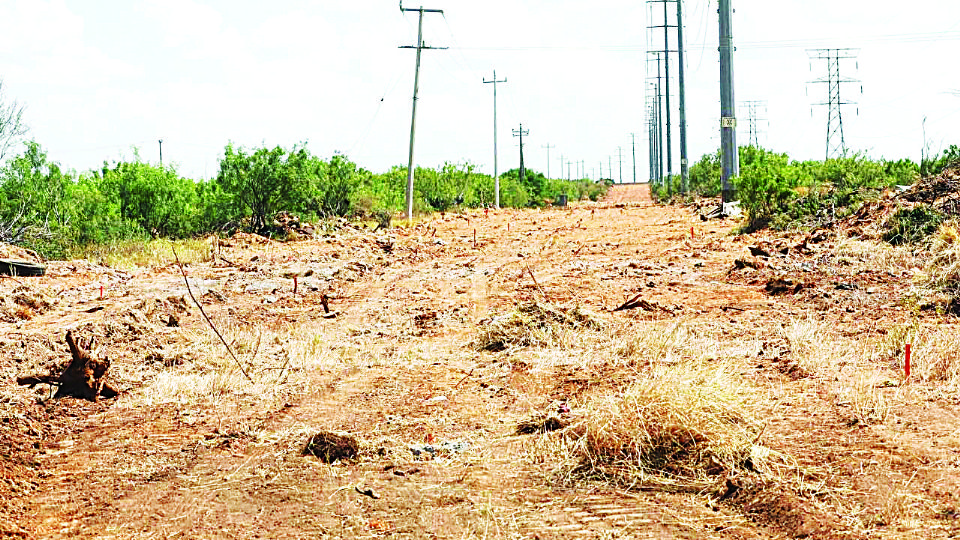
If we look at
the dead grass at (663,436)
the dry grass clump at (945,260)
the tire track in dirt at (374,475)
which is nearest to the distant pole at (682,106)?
the dry grass clump at (945,260)

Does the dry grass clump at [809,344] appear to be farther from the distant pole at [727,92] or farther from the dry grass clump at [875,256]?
the distant pole at [727,92]

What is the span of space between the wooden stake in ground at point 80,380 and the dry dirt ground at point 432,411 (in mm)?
127

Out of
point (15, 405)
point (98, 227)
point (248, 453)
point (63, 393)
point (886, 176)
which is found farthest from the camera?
point (886, 176)

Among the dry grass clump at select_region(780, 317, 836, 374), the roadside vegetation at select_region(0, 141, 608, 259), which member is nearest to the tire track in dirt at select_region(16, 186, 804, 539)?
the dry grass clump at select_region(780, 317, 836, 374)

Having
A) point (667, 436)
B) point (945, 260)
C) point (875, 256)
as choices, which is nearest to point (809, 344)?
point (667, 436)

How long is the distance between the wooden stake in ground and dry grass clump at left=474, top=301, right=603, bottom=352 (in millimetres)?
3858

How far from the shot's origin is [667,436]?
658cm

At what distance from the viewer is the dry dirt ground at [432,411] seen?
5.64 m

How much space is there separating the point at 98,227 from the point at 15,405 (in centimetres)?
1953

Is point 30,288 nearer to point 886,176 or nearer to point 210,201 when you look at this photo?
point 210,201

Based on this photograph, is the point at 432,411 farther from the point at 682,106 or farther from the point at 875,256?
Result: the point at 682,106

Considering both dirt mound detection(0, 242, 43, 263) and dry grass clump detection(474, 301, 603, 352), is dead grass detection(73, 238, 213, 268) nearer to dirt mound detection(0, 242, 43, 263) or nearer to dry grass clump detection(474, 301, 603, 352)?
dirt mound detection(0, 242, 43, 263)

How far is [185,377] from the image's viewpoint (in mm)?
9492

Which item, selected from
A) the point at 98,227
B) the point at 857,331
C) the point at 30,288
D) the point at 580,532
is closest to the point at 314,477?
the point at 580,532
